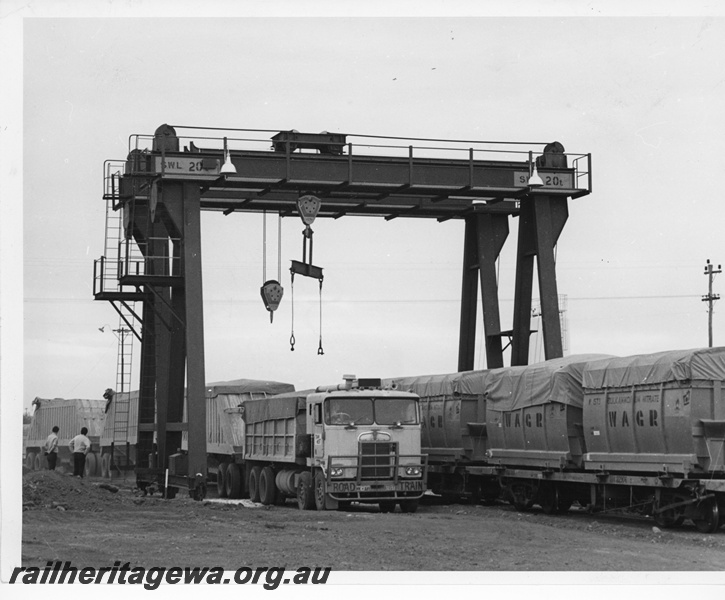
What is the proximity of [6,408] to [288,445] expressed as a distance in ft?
42.5

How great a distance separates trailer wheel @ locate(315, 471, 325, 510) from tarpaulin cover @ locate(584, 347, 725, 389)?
607cm

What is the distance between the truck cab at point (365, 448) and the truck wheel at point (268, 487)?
3.24 meters

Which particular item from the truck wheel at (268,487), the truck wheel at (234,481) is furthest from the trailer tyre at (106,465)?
the truck wheel at (268,487)

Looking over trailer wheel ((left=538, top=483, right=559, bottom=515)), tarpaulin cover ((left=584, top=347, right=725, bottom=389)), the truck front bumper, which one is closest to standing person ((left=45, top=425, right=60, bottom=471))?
the truck front bumper

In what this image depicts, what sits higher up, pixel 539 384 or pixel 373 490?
pixel 539 384

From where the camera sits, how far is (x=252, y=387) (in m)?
33.8

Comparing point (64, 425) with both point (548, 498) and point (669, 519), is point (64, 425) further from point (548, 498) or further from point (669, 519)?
point (669, 519)

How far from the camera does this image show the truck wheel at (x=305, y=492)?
84.9ft

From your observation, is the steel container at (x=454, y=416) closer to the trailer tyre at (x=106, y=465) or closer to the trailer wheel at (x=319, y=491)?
the trailer wheel at (x=319, y=491)

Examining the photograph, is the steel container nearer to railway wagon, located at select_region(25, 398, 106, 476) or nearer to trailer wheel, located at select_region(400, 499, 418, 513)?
trailer wheel, located at select_region(400, 499, 418, 513)

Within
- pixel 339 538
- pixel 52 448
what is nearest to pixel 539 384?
pixel 339 538

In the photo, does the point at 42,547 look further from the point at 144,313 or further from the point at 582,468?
the point at 144,313

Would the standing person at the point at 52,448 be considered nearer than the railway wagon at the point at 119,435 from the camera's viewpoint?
Yes

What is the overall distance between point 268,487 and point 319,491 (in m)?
3.79
